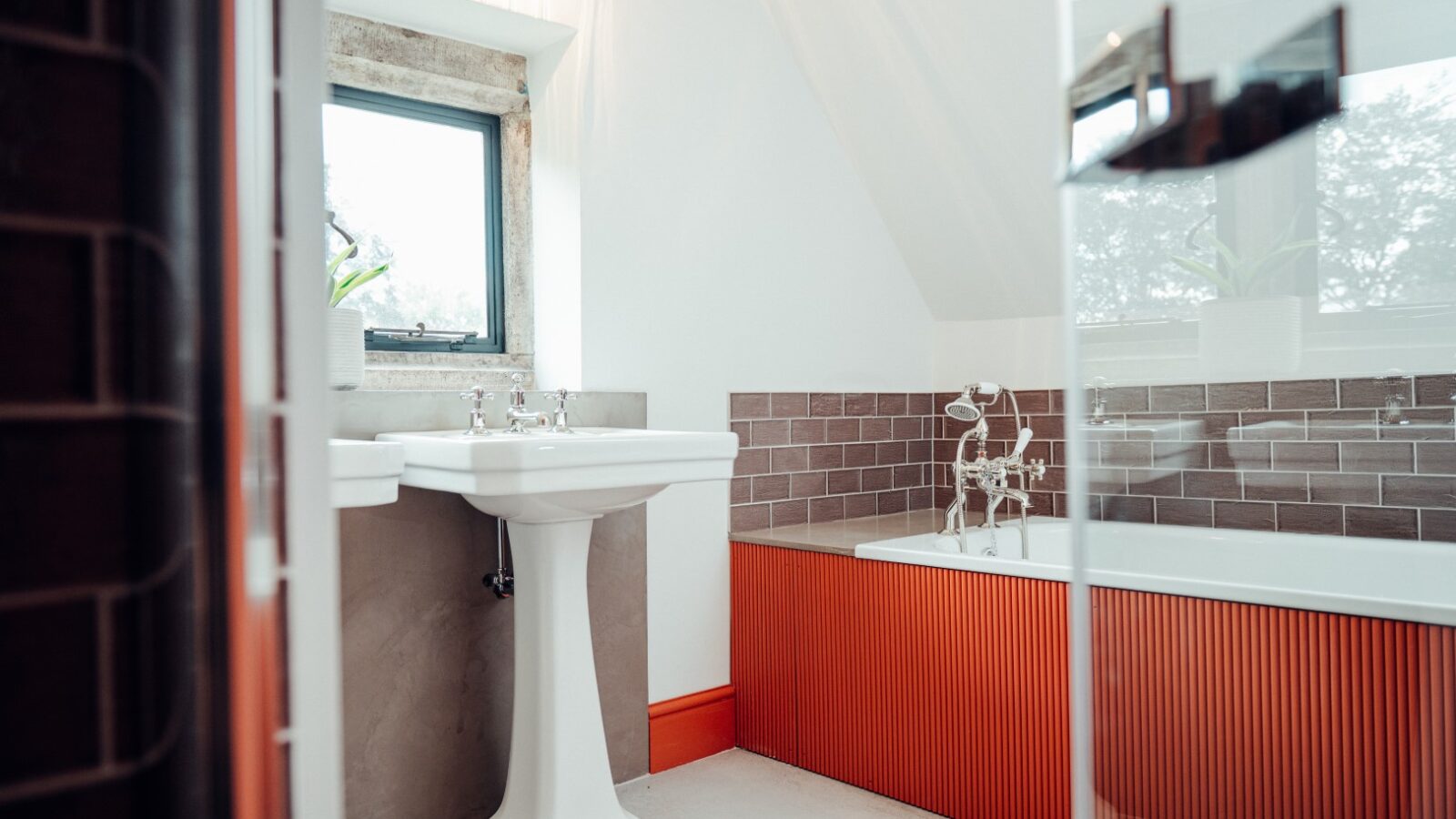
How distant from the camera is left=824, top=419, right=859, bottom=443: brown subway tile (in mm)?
3342

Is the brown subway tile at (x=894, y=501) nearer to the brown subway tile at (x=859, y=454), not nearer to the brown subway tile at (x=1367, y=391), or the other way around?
the brown subway tile at (x=859, y=454)

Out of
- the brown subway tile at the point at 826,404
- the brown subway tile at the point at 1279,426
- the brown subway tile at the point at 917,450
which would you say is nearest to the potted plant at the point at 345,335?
the brown subway tile at the point at 826,404

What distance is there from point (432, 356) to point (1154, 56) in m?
2.10

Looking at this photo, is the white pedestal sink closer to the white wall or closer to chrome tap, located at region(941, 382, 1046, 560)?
the white wall

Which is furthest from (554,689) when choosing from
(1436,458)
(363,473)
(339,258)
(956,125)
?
(956,125)

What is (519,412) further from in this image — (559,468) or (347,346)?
(559,468)

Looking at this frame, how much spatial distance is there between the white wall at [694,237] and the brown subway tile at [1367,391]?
6.21 ft

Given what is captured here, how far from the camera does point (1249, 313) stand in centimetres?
107

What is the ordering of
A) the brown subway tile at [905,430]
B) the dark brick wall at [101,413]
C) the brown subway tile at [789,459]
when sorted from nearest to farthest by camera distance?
the dark brick wall at [101,413]
the brown subway tile at [789,459]
the brown subway tile at [905,430]

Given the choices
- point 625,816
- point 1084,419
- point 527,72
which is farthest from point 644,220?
point 1084,419

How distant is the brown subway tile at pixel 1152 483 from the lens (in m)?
1.16

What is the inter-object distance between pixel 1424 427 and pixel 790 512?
228 centimetres

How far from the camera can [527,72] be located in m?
2.78

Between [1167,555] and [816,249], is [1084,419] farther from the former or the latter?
[816,249]
